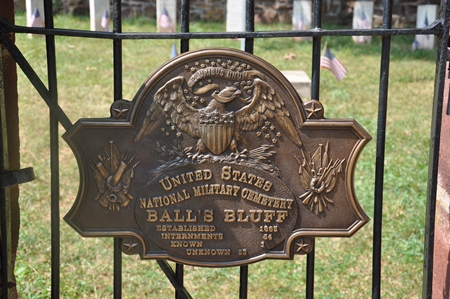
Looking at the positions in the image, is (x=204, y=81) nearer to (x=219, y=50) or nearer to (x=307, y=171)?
(x=219, y=50)

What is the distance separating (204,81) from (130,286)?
186 cm

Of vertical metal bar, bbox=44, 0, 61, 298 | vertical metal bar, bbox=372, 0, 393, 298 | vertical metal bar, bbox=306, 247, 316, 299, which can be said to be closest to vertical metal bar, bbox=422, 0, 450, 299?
vertical metal bar, bbox=372, 0, 393, 298

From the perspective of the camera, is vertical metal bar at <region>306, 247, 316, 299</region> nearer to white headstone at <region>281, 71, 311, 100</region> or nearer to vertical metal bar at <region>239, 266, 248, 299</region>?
vertical metal bar at <region>239, 266, 248, 299</region>

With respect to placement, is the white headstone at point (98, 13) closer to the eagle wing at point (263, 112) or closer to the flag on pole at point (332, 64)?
the flag on pole at point (332, 64)

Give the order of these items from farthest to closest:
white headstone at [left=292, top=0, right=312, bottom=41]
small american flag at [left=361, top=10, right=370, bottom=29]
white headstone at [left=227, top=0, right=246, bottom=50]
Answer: small american flag at [left=361, top=10, right=370, bottom=29]
white headstone at [left=292, top=0, right=312, bottom=41]
white headstone at [left=227, top=0, right=246, bottom=50]

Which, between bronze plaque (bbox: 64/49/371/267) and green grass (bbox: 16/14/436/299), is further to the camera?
green grass (bbox: 16/14/436/299)

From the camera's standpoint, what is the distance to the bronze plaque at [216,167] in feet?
6.03

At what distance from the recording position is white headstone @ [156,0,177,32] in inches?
278

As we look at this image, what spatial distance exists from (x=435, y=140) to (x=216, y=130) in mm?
692

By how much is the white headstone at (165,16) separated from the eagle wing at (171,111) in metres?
5.37

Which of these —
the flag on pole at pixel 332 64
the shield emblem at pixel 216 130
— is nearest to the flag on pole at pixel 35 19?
the flag on pole at pixel 332 64

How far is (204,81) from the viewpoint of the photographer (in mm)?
1838

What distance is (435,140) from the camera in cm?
195

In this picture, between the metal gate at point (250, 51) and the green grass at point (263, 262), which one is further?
the green grass at point (263, 262)
